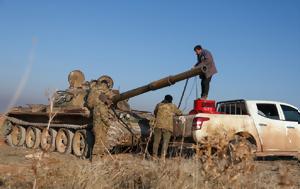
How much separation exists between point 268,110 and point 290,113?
655 mm

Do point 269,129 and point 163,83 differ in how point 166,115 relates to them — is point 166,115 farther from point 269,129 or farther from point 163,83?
point 269,129

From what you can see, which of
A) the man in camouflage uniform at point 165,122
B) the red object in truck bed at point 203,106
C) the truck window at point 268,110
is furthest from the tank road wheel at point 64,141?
the truck window at point 268,110

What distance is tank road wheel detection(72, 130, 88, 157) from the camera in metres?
13.8

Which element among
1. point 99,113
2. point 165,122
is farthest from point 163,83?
point 99,113

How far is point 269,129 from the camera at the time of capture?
11.3 m

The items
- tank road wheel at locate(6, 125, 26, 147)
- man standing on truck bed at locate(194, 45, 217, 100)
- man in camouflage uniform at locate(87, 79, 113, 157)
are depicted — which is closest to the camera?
man standing on truck bed at locate(194, 45, 217, 100)

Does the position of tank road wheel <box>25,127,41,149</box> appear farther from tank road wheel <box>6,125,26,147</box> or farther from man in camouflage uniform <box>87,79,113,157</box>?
man in camouflage uniform <box>87,79,113,157</box>

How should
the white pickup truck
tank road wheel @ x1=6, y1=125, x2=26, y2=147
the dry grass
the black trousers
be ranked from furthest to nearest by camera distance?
tank road wheel @ x1=6, y1=125, x2=26, y2=147 < the black trousers < the white pickup truck < the dry grass

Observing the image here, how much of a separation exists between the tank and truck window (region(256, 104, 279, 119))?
8.59ft

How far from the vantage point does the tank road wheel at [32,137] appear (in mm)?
16825

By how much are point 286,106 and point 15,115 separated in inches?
439

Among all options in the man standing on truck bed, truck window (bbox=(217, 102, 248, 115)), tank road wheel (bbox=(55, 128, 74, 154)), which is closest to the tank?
tank road wheel (bbox=(55, 128, 74, 154))

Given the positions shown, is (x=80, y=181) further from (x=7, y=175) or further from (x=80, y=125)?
(x=80, y=125)

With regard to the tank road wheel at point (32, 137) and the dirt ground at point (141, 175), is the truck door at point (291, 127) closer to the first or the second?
the dirt ground at point (141, 175)
